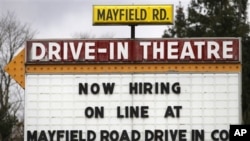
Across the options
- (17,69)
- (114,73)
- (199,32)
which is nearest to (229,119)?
(114,73)

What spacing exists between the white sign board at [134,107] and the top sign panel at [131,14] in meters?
1.08

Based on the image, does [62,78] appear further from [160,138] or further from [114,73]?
[160,138]

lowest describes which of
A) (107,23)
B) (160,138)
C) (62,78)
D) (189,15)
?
(160,138)

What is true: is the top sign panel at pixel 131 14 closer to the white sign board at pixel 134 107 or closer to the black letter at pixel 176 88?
the white sign board at pixel 134 107

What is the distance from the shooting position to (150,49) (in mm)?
14516

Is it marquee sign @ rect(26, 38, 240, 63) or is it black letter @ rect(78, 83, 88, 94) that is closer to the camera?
marquee sign @ rect(26, 38, 240, 63)

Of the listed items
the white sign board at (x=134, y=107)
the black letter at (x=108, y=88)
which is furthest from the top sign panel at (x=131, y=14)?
the black letter at (x=108, y=88)

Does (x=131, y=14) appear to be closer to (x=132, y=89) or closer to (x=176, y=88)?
(x=132, y=89)

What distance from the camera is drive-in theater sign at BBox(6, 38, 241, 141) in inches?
567

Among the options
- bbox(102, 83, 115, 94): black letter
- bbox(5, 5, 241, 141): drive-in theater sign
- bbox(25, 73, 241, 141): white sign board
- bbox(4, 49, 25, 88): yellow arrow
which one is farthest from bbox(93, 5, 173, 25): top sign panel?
bbox(4, 49, 25, 88): yellow arrow

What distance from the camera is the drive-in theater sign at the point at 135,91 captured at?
1439cm

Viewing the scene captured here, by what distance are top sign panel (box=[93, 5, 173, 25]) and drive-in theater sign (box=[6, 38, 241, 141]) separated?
0.48 m

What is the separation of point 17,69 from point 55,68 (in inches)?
30.3

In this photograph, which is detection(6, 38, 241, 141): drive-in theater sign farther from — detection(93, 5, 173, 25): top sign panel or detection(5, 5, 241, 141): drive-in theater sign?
detection(93, 5, 173, 25): top sign panel
